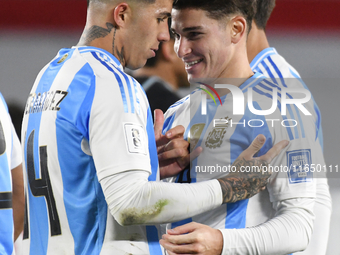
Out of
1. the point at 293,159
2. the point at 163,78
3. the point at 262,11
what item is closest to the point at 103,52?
the point at 293,159

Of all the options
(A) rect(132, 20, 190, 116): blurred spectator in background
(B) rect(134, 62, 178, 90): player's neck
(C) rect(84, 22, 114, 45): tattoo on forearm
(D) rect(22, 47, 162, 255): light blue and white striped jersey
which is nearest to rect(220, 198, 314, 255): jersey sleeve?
(D) rect(22, 47, 162, 255): light blue and white striped jersey

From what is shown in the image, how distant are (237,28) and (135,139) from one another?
91 centimetres

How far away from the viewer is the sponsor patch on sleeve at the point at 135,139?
108 centimetres

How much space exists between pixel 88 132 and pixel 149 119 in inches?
8.8

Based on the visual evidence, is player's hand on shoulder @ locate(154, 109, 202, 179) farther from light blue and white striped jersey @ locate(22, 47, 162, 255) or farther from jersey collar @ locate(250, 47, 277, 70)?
jersey collar @ locate(250, 47, 277, 70)

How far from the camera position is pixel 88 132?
1.13 metres

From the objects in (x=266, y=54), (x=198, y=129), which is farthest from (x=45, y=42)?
(x=198, y=129)

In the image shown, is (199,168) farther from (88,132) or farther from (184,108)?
(88,132)

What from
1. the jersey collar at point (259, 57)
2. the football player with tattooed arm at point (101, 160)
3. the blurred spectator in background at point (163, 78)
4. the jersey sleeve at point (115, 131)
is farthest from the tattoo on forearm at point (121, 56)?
the blurred spectator in background at point (163, 78)

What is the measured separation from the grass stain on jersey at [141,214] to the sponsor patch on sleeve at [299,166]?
54 cm

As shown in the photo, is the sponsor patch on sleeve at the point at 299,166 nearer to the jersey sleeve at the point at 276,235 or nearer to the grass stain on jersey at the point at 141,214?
the jersey sleeve at the point at 276,235

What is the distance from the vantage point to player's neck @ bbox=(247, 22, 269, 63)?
2.41m

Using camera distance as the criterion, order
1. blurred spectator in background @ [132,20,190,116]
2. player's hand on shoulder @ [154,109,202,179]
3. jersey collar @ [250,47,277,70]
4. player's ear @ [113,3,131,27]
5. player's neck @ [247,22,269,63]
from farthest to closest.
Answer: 1. blurred spectator in background @ [132,20,190,116]
2. jersey collar @ [250,47,277,70]
3. player's neck @ [247,22,269,63]
4. player's hand on shoulder @ [154,109,202,179]
5. player's ear @ [113,3,131,27]

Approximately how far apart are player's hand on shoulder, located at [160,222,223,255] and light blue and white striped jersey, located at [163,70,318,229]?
18 cm
